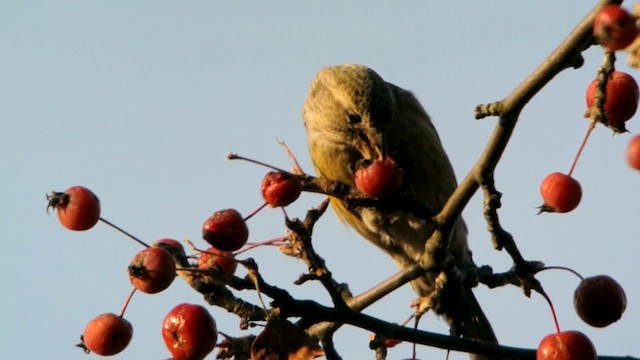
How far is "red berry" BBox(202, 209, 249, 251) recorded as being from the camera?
11.5 feet

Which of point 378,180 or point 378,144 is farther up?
point 378,144

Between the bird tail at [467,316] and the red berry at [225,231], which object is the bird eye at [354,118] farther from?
the red berry at [225,231]

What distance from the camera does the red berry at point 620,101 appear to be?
3.42m

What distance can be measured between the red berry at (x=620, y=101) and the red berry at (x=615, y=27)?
72 cm

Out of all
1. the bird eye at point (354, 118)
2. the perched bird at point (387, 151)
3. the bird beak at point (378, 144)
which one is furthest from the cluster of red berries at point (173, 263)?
the bird eye at point (354, 118)

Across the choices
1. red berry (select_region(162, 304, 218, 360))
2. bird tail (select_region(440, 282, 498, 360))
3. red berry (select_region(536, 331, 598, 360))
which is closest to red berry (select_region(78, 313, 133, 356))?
red berry (select_region(162, 304, 218, 360))

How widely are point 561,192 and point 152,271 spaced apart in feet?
5.18

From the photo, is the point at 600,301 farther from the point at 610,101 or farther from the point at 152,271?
the point at 152,271

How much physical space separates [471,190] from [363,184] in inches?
21.7

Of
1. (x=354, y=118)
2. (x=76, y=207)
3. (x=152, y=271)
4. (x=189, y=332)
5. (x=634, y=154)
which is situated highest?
(x=354, y=118)

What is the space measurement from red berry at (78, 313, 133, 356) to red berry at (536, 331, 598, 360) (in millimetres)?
1426

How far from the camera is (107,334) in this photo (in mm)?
3352

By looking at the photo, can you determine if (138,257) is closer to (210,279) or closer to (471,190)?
(210,279)

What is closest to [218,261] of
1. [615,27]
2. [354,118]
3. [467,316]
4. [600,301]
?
[600,301]
